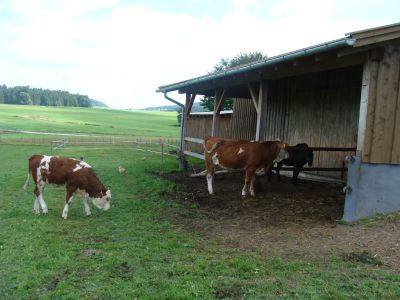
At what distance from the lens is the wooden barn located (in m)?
7.53

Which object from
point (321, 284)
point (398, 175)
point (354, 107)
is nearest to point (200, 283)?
point (321, 284)

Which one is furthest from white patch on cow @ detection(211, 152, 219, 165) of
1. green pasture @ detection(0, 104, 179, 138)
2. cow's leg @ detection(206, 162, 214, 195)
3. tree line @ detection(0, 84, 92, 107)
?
tree line @ detection(0, 84, 92, 107)

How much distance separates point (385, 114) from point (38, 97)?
140m

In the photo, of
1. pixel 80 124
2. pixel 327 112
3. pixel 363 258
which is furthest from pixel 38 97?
pixel 363 258

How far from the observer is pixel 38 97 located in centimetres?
13575

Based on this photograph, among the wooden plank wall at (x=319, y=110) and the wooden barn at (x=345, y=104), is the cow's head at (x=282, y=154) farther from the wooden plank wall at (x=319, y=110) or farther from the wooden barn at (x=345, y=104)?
the wooden plank wall at (x=319, y=110)

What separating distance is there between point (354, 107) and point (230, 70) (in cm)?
375

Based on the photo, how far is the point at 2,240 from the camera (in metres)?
6.88

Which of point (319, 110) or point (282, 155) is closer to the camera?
point (282, 155)

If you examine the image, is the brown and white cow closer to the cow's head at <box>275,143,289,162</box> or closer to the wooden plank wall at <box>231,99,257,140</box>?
the cow's head at <box>275,143,289,162</box>

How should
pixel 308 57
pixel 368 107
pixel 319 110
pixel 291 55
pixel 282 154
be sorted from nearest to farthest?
pixel 368 107 < pixel 291 55 < pixel 308 57 < pixel 282 154 < pixel 319 110

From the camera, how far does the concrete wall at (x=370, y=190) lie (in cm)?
764

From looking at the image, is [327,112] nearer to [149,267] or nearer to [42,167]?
[42,167]

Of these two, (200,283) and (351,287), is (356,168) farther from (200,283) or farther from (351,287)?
(200,283)
